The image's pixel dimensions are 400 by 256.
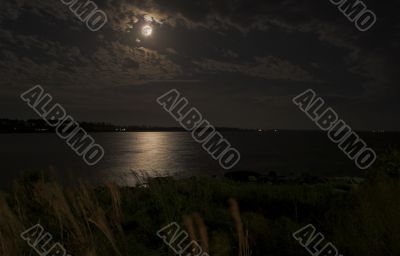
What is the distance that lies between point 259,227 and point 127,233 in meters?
2.52

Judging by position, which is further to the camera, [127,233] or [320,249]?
[127,233]

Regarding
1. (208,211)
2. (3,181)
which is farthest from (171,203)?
(3,181)

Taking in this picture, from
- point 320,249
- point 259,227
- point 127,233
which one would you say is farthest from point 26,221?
point 320,249

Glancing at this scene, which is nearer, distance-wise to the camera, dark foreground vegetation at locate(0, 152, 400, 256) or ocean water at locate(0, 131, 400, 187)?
dark foreground vegetation at locate(0, 152, 400, 256)

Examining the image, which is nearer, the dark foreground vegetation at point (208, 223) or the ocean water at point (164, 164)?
the dark foreground vegetation at point (208, 223)

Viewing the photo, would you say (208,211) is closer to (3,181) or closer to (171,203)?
(171,203)

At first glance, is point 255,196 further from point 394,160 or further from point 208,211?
point 394,160

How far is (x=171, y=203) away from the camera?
8.02m

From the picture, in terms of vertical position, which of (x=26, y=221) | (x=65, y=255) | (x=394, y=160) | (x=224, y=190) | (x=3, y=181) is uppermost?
(x=394, y=160)

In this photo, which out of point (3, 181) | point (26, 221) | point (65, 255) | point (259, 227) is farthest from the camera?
point (3, 181)

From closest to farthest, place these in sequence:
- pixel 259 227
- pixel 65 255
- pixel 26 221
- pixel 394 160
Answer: pixel 65 255, pixel 259 227, pixel 26 221, pixel 394 160

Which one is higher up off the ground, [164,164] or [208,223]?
[164,164]

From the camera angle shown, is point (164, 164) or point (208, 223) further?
point (164, 164)

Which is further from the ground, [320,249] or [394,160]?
[394,160]
